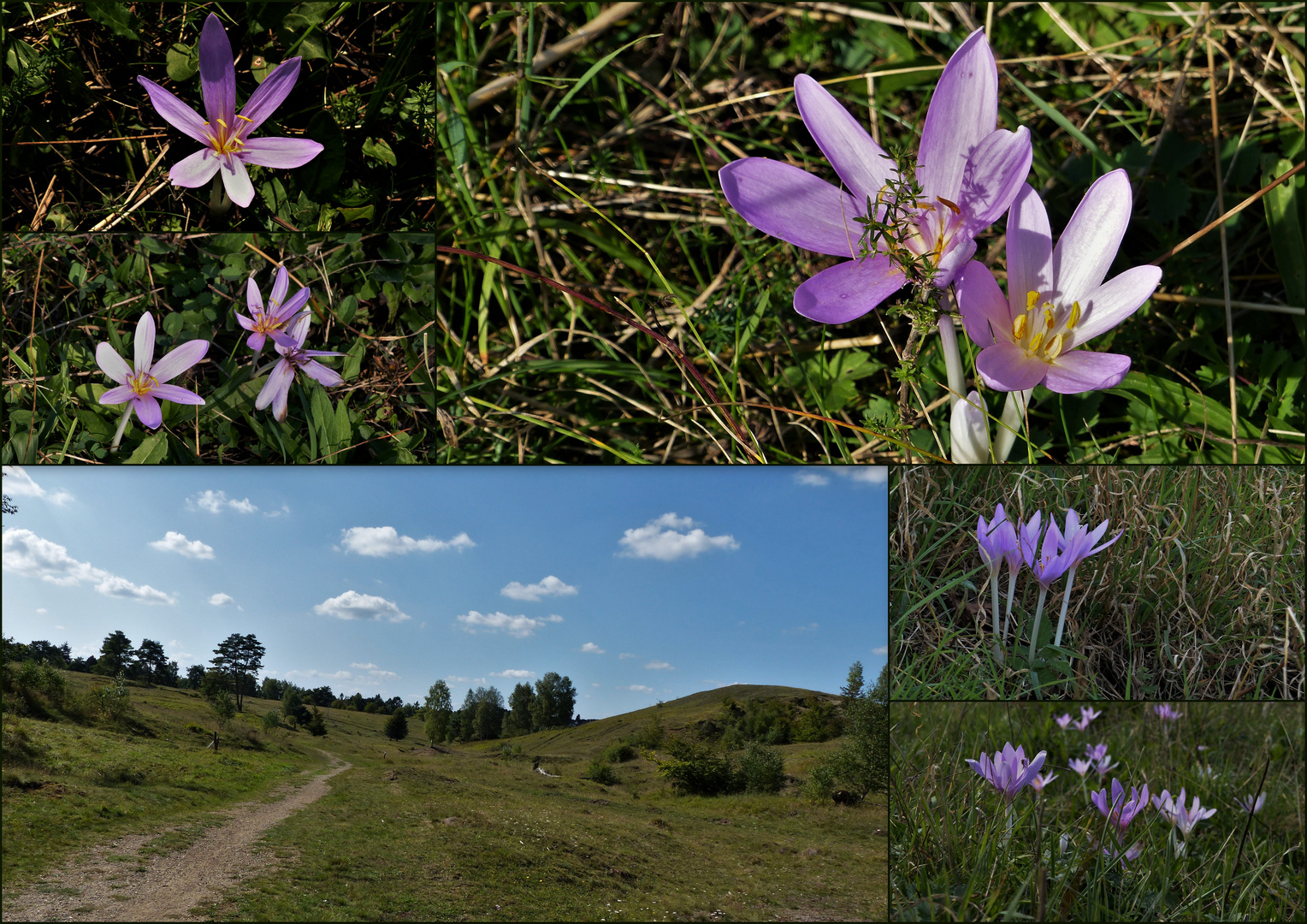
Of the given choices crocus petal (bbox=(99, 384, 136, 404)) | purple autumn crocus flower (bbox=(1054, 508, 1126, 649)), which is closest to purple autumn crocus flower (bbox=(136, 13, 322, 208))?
crocus petal (bbox=(99, 384, 136, 404))

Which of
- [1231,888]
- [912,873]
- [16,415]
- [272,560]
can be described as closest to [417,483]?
[272,560]

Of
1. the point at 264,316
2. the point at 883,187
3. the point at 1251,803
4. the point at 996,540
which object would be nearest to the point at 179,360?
the point at 264,316

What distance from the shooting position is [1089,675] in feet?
4.36

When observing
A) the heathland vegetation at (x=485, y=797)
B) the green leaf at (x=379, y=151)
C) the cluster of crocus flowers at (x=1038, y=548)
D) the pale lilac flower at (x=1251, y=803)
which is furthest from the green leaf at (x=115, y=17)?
the pale lilac flower at (x=1251, y=803)

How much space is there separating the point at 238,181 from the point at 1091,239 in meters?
1.41

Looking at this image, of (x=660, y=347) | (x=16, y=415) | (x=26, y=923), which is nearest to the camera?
(x=26, y=923)

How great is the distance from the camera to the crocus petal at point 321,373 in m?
1.41

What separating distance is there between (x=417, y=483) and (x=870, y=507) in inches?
30.2

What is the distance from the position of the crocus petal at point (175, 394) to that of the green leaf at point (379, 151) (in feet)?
1.74

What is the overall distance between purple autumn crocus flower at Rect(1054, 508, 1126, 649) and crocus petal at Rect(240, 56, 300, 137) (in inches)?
60.2

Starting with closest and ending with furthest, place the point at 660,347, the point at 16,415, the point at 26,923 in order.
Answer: the point at 26,923, the point at 16,415, the point at 660,347

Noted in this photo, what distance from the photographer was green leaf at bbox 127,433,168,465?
138 cm

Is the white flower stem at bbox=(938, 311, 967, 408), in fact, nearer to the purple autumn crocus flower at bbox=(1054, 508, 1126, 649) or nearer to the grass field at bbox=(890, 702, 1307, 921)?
the purple autumn crocus flower at bbox=(1054, 508, 1126, 649)

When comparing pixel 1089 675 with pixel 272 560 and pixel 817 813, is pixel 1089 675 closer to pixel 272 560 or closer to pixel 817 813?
pixel 817 813
